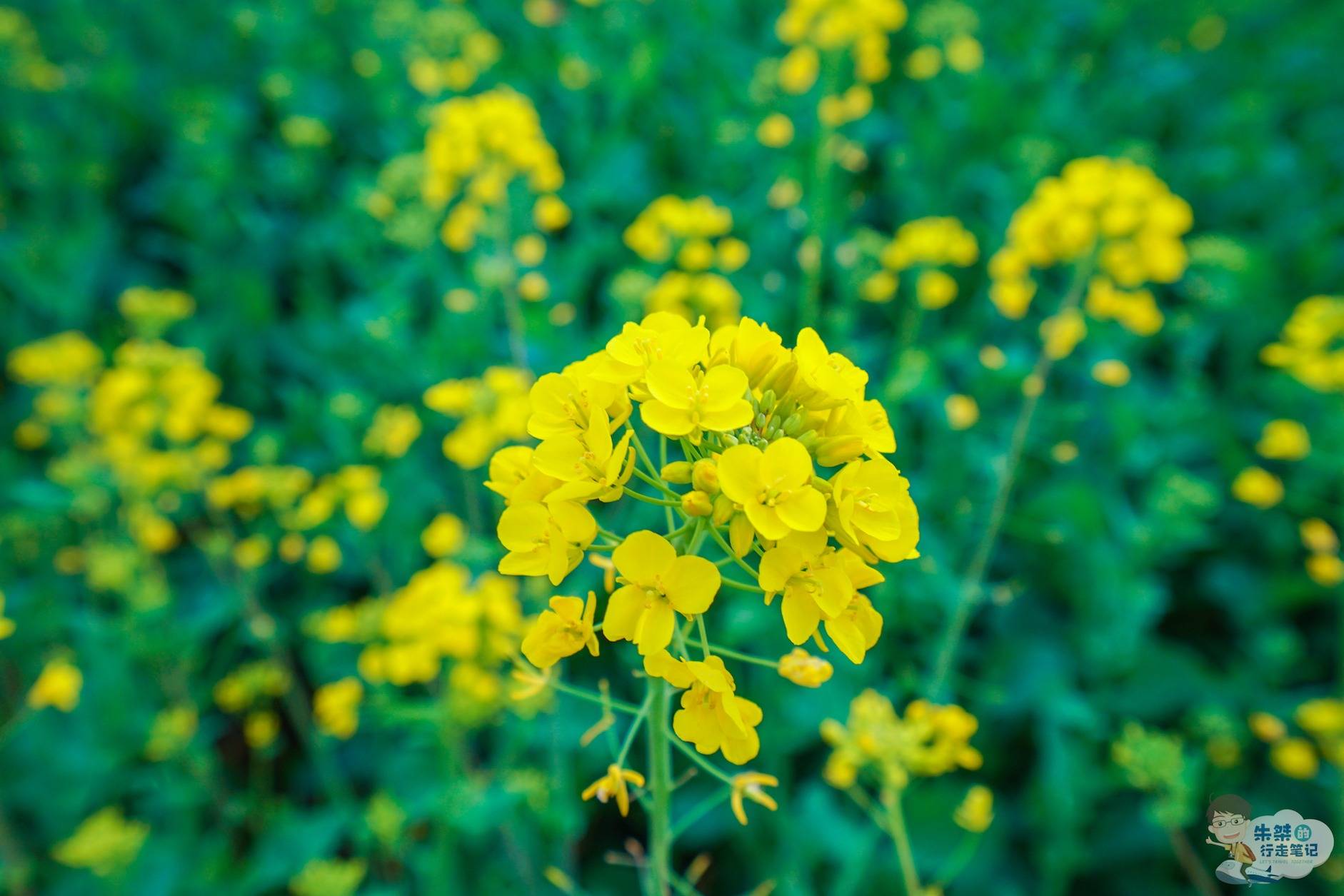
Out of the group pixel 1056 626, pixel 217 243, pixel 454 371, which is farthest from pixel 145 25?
pixel 1056 626

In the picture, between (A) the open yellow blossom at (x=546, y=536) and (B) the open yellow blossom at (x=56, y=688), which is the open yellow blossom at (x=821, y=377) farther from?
(B) the open yellow blossom at (x=56, y=688)

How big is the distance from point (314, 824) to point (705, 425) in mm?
2082

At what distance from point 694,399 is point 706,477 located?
0.30 feet

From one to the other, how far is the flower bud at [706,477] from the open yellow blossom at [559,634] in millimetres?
175

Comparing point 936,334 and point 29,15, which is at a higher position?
point 29,15

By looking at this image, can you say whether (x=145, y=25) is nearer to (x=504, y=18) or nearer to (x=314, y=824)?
(x=504, y=18)

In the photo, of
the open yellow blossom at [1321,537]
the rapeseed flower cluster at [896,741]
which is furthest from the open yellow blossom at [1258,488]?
the rapeseed flower cluster at [896,741]

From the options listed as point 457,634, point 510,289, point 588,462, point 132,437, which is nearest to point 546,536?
point 588,462

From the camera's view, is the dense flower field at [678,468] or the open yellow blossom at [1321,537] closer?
the dense flower field at [678,468]

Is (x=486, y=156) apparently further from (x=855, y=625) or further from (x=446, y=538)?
(x=855, y=625)

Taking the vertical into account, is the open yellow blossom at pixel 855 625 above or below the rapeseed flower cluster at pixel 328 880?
above

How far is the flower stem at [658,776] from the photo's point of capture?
3.14 ft

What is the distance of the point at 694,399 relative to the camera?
2.87 ft

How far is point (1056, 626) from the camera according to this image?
2.41 metres
